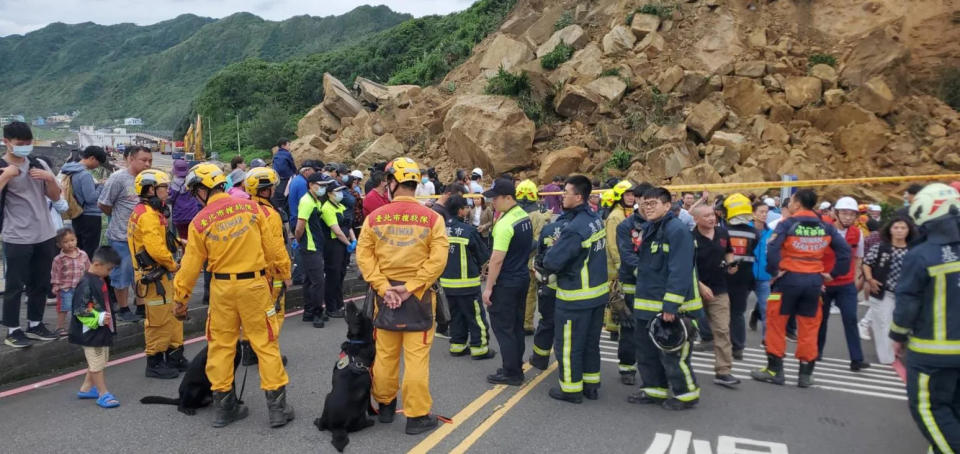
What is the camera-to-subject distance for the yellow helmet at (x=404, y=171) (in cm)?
493

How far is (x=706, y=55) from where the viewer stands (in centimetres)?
2014

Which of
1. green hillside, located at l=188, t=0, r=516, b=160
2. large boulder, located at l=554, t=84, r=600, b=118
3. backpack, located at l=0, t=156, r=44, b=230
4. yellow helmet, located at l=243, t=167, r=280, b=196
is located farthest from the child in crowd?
green hillside, located at l=188, t=0, r=516, b=160

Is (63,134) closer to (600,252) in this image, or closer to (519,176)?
(519,176)

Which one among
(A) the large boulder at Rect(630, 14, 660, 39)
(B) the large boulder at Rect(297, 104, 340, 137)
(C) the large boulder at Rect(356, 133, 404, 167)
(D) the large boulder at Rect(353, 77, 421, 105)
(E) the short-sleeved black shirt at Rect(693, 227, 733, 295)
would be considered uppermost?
(A) the large boulder at Rect(630, 14, 660, 39)

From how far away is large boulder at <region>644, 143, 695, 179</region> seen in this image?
1783cm

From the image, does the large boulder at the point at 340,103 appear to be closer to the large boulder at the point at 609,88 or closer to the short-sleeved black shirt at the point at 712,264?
the large boulder at the point at 609,88

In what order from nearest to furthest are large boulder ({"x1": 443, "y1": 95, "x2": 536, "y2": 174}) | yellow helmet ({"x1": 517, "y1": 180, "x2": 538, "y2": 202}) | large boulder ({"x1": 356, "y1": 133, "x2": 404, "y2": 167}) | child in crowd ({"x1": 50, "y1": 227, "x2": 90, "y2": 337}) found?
1. child in crowd ({"x1": 50, "y1": 227, "x2": 90, "y2": 337})
2. yellow helmet ({"x1": 517, "y1": 180, "x2": 538, "y2": 202})
3. large boulder ({"x1": 443, "y1": 95, "x2": 536, "y2": 174})
4. large boulder ({"x1": 356, "y1": 133, "x2": 404, "y2": 167})

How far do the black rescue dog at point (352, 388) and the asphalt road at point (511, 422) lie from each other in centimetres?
11

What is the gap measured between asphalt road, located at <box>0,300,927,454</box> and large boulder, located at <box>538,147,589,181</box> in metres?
12.7

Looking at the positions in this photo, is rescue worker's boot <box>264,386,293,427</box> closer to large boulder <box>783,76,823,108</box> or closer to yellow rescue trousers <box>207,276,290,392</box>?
yellow rescue trousers <box>207,276,290,392</box>

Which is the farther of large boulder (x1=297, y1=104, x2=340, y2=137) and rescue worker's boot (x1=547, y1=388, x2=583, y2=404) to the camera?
large boulder (x1=297, y1=104, x2=340, y2=137)

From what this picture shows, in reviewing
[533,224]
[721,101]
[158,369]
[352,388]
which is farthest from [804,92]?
[158,369]

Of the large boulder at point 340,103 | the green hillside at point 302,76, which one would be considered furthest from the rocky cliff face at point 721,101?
the green hillside at point 302,76

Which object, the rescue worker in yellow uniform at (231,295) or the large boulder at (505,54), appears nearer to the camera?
the rescue worker in yellow uniform at (231,295)
